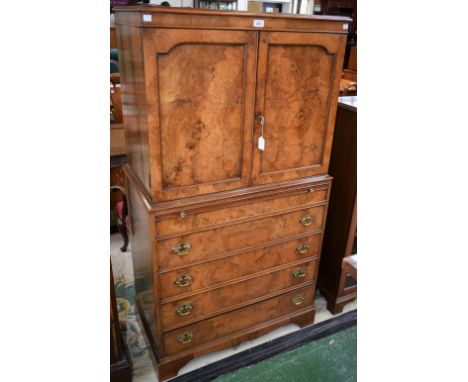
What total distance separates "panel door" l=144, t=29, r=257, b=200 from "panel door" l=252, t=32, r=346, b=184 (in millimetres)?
70

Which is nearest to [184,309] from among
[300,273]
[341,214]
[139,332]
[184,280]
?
[184,280]

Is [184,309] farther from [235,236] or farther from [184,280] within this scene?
[235,236]

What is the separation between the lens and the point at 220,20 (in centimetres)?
131

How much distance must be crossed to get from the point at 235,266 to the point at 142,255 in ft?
1.49

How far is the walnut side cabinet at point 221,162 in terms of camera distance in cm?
133

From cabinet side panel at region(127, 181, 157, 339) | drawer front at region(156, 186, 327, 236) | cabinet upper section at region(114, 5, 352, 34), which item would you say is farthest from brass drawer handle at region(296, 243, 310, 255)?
cabinet upper section at region(114, 5, 352, 34)

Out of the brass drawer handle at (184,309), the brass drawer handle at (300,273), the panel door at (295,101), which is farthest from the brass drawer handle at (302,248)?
the brass drawer handle at (184,309)

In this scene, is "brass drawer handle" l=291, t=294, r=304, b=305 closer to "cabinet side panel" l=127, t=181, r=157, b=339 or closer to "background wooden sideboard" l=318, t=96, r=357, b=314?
"background wooden sideboard" l=318, t=96, r=357, b=314

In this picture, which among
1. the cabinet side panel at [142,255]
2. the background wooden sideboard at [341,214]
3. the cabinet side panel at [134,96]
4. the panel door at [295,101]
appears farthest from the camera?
the background wooden sideboard at [341,214]

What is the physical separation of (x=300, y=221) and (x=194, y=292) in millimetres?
634

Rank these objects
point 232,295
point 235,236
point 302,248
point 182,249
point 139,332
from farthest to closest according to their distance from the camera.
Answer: point 139,332
point 302,248
point 232,295
point 235,236
point 182,249

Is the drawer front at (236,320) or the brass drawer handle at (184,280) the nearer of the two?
the brass drawer handle at (184,280)

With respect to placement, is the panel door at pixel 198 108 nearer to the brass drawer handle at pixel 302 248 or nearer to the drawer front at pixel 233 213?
the drawer front at pixel 233 213

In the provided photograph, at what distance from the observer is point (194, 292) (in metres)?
1.71
